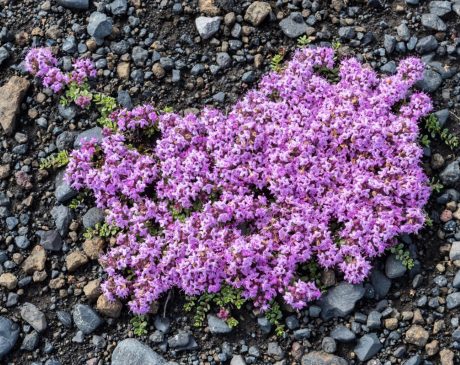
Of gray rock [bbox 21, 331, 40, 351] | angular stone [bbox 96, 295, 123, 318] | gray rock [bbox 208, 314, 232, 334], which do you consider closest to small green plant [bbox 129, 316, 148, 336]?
angular stone [bbox 96, 295, 123, 318]

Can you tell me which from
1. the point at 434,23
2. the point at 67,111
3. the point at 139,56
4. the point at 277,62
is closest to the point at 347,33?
the point at 277,62

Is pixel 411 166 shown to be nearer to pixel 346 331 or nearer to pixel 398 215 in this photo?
pixel 398 215

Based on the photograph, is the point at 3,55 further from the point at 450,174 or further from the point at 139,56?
the point at 450,174

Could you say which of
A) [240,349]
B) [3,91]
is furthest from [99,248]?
[3,91]

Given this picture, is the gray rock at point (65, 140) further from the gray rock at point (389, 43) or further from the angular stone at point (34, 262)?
the gray rock at point (389, 43)

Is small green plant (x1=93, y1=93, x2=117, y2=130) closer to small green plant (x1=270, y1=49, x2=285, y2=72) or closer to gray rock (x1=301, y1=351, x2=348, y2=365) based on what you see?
small green plant (x1=270, y1=49, x2=285, y2=72)

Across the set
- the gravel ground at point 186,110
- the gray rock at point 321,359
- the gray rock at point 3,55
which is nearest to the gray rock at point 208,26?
the gravel ground at point 186,110
